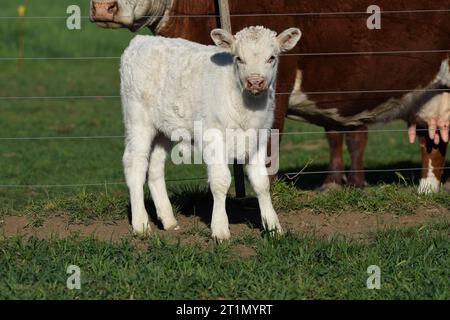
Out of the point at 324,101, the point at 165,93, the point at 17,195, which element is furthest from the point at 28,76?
the point at 165,93

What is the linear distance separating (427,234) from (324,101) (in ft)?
9.33

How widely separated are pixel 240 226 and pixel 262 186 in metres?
0.58

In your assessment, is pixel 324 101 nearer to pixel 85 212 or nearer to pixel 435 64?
pixel 435 64

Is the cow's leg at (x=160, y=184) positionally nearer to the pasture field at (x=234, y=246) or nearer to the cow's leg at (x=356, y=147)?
the pasture field at (x=234, y=246)

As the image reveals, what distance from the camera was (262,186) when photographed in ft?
27.0

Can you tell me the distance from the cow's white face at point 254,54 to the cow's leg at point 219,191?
674mm

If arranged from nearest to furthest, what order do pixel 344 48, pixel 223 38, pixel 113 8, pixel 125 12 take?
1. pixel 223 38
2. pixel 113 8
3. pixel 125 12
4. pixel 344 48

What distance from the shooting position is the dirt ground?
837 cm

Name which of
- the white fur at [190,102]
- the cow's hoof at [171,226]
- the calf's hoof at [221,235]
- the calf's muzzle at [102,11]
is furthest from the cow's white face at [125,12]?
the calf's hoof at [221,235]

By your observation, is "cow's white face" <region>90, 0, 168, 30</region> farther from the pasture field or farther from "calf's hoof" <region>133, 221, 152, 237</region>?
"calf's hoof" <region>133, 221, 152, 237</region>

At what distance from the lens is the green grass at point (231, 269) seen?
6.77 m
